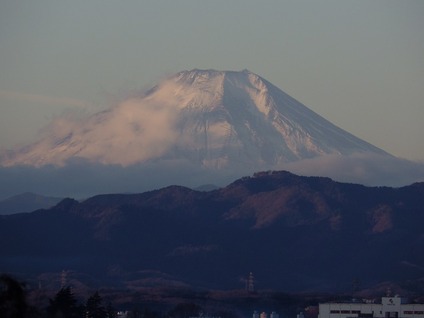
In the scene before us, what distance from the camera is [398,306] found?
97.6 metres

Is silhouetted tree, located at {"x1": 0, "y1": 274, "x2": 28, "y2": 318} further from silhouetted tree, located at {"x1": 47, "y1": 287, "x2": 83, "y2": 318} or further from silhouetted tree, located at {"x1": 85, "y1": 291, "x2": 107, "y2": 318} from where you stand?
silhouetted tree, located at {"x1": 85, "y1": 291, "x2": 107, "y2": 318}

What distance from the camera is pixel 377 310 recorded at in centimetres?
9806

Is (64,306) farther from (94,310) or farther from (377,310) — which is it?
(377,310)

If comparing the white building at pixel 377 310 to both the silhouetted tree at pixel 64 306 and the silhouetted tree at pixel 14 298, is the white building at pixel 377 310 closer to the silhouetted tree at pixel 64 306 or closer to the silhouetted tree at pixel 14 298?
the silhouetted tree at pixel 64 306

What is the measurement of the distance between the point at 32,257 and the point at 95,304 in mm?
127248

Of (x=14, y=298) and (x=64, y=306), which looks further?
(x=64, y=306)

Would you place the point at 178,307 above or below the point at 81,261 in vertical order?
below

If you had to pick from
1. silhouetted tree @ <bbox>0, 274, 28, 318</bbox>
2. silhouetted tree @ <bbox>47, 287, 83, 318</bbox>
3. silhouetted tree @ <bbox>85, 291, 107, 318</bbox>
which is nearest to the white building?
silhouetted tree @ <bbox>85, 291, 107, 318</bbox>

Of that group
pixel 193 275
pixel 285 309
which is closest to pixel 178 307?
pixel 285 309

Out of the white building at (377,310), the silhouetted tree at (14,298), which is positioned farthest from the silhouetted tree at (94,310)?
the silhouetted tree at (14,298)

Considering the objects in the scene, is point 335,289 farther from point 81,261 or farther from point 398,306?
point 398,306

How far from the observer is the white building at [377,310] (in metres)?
95.4

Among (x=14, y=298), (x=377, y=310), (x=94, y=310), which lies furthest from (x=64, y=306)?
(x=377, y=310)

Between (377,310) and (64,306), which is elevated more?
(377,310)
